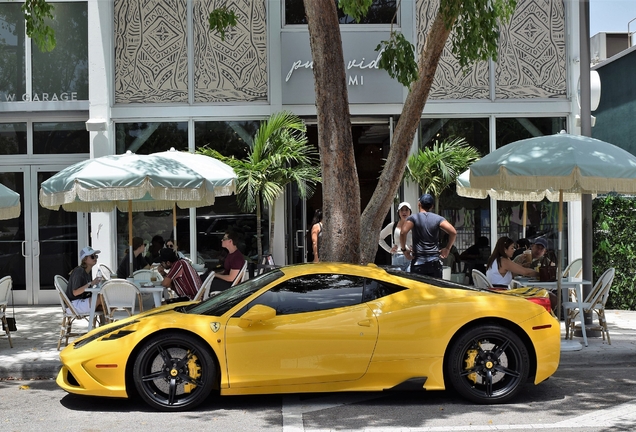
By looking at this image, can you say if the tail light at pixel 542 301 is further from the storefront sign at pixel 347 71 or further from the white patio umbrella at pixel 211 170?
the storefront sign at pixel 347 71

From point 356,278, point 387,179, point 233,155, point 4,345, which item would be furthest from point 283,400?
point 233,155

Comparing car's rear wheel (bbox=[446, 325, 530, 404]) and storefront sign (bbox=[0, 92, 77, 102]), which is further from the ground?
storefront sign (bbox=[0, 92, 77, 102])

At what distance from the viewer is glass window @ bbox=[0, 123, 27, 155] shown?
14602mm

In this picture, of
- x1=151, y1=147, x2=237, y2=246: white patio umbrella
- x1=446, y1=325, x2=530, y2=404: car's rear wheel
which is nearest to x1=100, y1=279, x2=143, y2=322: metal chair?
x1=151, y1=147, x2=237, y2=246: white patio umbrella

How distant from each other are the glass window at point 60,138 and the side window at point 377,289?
9.20 metres

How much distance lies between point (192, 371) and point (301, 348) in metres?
0.99

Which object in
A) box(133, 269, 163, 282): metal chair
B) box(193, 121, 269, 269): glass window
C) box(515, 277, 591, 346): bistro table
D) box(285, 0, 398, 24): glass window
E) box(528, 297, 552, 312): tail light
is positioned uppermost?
box(285, 0, 398, 24): glass window

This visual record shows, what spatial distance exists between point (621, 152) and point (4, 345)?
8195 millimetres

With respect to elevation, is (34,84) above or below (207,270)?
above

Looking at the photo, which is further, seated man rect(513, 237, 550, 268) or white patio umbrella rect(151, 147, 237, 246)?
seated man rect(513, 237, 550, 268)

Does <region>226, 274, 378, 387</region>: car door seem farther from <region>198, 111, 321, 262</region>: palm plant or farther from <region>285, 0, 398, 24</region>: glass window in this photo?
<region>285, 0, 398, 24</region>: glass window

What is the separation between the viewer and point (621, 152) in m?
9.25

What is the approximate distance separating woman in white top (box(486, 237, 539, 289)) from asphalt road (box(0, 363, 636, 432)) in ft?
8.30

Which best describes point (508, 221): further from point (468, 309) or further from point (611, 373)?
point (468, 309)
